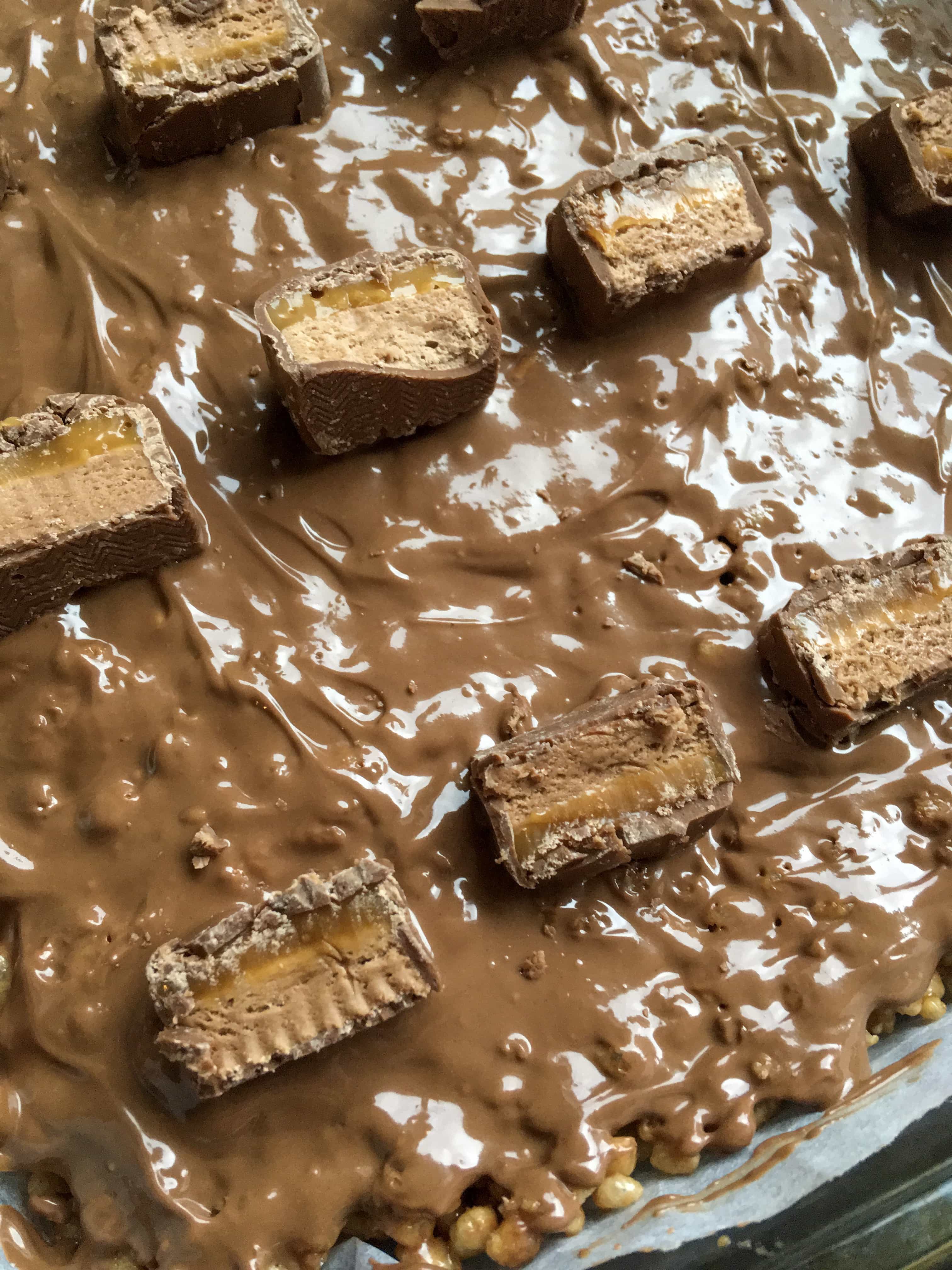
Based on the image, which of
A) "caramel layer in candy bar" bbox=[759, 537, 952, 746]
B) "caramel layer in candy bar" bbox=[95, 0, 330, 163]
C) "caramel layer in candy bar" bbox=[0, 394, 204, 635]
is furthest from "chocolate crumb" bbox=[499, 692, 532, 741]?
"caramel layer in candy bar" bbox=[95, 0, 330, 163]

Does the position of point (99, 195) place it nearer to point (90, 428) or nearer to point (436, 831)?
point (90, 428)

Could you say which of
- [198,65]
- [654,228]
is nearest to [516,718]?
[654,228]

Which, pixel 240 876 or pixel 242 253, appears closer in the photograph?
pixel 240 876

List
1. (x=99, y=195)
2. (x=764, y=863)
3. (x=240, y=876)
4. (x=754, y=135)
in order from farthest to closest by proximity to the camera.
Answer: (x=754, y=135) < (x=99, y=195) < (x=764, y=863) < (x=240, y=876)

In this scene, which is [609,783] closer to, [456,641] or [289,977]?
[456,641]

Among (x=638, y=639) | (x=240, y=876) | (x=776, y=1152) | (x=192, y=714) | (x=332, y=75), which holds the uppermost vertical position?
(x=332, y=75)

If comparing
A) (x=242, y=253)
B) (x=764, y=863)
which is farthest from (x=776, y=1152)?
(x=242, y=253)

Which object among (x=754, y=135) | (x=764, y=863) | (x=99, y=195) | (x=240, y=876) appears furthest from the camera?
(x=754, y=135)
